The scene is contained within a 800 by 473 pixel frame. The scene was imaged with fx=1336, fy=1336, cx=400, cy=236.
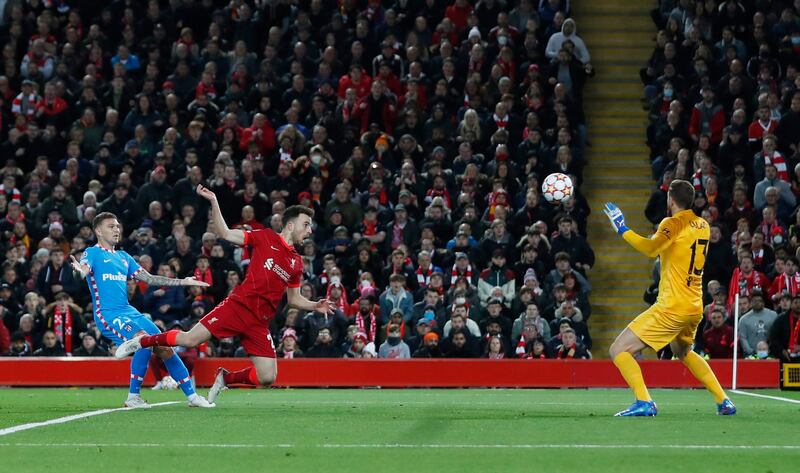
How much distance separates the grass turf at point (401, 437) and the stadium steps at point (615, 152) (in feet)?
26.5

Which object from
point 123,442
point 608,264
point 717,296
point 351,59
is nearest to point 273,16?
point 351,59

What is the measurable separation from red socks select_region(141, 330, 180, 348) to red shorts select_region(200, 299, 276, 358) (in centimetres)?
35

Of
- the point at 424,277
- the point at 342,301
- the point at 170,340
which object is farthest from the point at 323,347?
the point at 170,340

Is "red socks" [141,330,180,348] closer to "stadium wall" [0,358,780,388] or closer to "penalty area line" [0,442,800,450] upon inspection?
"penalty area line" [0,442,800,450]

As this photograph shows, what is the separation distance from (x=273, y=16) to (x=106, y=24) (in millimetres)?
3522

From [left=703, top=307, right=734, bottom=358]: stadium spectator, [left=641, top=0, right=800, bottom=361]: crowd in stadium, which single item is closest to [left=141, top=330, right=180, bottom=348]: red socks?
[left=641, top=0, right=800, bottom=361]: crowd in stadium

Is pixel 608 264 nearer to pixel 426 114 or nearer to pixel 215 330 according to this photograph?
pixel 426 114

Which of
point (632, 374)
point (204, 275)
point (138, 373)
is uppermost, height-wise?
point (204, 275)

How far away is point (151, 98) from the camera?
2544cm

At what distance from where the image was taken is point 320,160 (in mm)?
23844

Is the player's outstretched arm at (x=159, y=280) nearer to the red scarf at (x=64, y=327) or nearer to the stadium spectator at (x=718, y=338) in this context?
the red scarf at (x=64, y=327)

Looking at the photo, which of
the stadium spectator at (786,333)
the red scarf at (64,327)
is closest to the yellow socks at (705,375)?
the stadium spectator at (786,333)

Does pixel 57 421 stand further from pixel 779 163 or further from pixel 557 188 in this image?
pixel 779 163

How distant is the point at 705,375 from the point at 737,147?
11.4 metres
